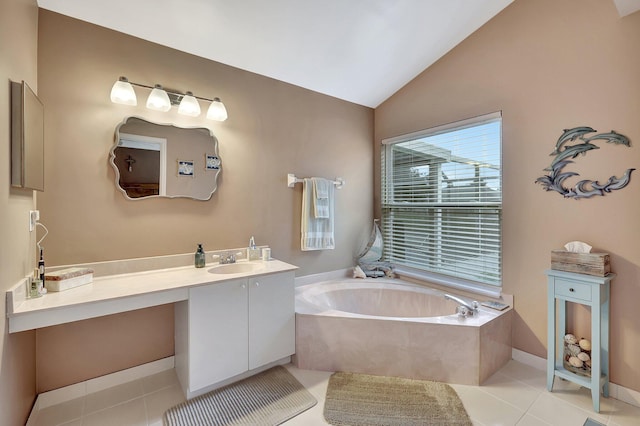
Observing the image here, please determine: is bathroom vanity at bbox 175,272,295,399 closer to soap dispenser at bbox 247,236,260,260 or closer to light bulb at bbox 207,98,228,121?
soap dispenser at bbox 247,236,260,260

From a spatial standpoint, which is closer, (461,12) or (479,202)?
(461,12)

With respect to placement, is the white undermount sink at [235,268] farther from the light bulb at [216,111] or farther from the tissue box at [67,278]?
the light bulb at [216,111]

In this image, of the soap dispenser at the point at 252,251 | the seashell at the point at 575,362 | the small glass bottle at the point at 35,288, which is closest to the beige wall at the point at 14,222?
the small glass bottle at the point at 35,288

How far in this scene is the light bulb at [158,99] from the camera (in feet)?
6.61

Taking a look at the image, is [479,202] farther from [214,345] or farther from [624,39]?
[214,345]

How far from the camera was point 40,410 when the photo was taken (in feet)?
5.76

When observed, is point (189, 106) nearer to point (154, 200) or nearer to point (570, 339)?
point (154, 200)

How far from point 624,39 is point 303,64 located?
2244mm

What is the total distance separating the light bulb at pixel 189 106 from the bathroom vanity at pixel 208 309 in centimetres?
119

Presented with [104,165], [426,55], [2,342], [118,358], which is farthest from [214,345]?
[426,55]

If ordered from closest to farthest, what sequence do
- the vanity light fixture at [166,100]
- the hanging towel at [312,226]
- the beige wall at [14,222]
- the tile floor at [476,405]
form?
the beige wall at [14,222]
the tile floor at [476,405]
the vanity light fixture at [166,100]
the hanging towel at [312,226]

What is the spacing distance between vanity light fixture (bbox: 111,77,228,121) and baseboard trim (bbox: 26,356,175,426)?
1882 millimetres

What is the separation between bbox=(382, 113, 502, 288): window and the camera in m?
2.49

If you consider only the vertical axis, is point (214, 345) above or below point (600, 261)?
below
